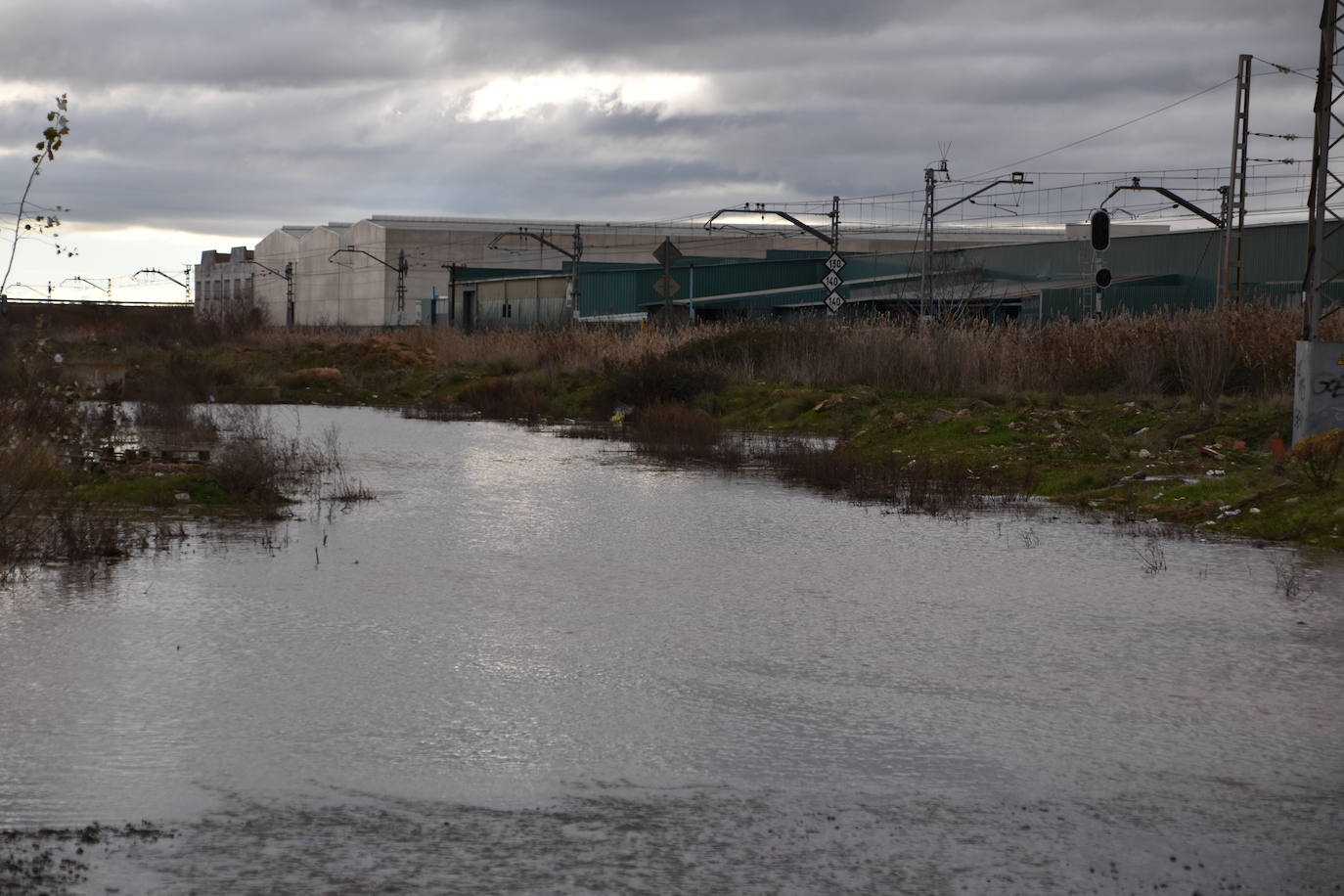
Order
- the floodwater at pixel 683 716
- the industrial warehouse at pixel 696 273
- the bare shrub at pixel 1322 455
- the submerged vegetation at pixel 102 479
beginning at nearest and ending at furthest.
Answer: the floodwater at pixel 683 716
the submerged vegetation at pixel 102 479
the bare shrub at pixel 1322 455
the industrial warehouse at pixel 696 273

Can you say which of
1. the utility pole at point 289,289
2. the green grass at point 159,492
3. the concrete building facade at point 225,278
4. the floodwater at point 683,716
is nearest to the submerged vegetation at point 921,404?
the green grass at point 159,492

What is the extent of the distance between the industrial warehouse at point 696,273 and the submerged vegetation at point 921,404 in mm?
4409

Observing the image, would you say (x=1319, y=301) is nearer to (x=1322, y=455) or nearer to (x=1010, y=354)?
(x=1322, y=455)

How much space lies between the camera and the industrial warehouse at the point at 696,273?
58.8 meters

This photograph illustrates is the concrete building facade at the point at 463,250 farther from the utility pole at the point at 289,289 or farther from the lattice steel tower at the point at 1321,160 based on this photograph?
the lattice steel tower at the point at 1321,160

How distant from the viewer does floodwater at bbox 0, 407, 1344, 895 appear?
508cm

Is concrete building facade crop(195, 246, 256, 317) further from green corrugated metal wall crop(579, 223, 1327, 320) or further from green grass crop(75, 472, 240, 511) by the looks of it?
green grass crop(75, 472, 240, 511)

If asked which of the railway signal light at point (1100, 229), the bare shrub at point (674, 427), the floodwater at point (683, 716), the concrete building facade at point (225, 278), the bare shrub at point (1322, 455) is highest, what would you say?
the concrete building facade at point (225, 278)

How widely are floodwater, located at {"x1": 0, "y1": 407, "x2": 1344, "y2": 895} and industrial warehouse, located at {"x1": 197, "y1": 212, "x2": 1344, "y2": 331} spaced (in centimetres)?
2450

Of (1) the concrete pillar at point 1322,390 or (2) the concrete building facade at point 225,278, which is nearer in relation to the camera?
(1) the concrete pillar at point 1322,390

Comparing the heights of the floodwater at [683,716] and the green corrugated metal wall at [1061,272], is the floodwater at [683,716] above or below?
below

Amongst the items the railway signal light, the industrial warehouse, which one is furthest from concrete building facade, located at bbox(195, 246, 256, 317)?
the railway signal light

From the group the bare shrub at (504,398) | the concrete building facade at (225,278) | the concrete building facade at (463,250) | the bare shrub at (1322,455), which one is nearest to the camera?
the bare shrub at (1322,455)

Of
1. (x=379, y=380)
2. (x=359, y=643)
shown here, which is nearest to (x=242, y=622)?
(x=359, y=643)
